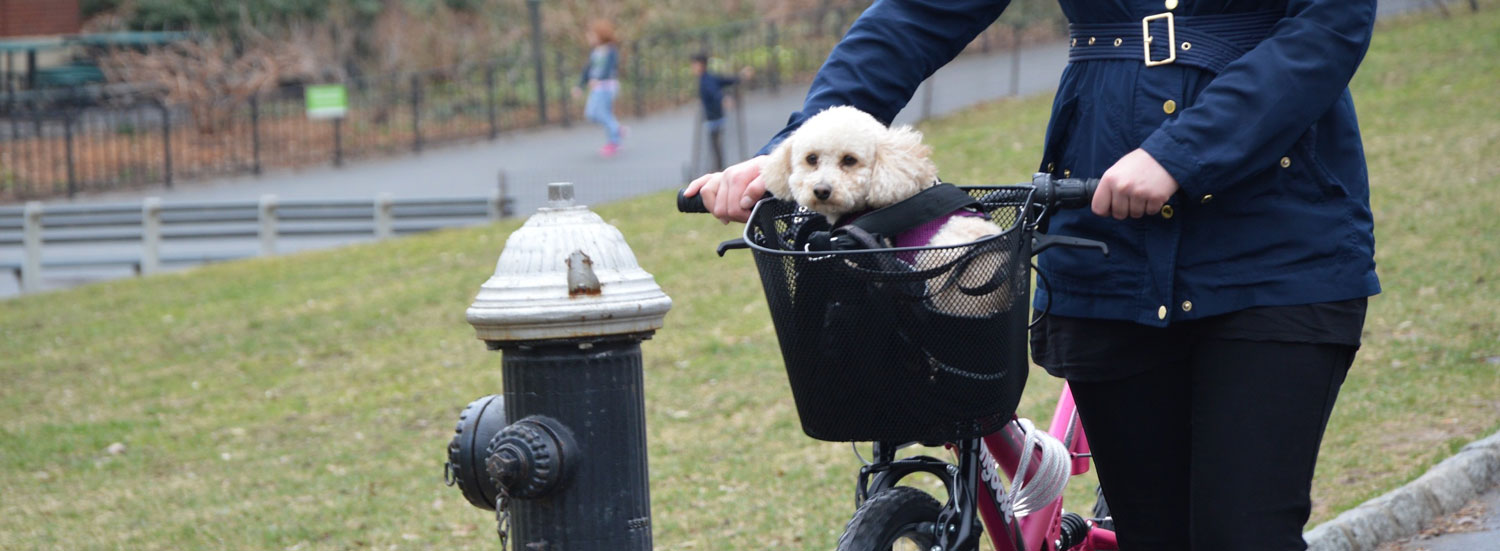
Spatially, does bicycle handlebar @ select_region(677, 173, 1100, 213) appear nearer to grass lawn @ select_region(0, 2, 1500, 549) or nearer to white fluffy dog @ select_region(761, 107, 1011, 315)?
white fluffy dog @ select_region(761, 107, 1011, 315)

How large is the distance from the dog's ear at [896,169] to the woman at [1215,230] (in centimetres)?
28

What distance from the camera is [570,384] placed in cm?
303

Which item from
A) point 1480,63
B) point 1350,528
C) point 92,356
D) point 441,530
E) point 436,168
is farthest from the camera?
point 436,168

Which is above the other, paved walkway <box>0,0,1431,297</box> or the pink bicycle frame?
the pink bicycle frame

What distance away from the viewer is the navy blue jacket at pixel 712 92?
16812 mm

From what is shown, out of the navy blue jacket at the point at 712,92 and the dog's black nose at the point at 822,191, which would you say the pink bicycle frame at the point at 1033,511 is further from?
the navy blue jacket at the point at 712,92

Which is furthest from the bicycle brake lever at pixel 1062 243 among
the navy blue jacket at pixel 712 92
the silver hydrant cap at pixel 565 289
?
the navy blue jacket at pixel 712 92

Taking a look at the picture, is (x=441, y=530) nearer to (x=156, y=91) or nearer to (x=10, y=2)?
(x=156, y=91)

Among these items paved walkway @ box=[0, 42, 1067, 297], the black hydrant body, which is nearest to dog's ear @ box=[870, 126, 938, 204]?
the black hydrant body

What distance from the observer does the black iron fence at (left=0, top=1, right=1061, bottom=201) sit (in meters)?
21.5

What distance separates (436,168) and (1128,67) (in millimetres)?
18533

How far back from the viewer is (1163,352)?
99.0 inches

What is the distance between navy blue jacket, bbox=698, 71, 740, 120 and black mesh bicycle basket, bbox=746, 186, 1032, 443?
14533mm

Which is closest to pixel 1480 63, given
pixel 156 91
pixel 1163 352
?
pixel 1163 352
